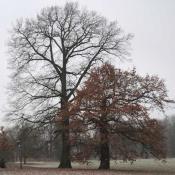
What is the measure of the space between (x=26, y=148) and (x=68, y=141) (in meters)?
6.48

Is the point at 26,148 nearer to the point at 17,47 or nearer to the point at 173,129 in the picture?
the point at 17,47

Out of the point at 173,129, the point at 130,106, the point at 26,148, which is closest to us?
the point at 130,106

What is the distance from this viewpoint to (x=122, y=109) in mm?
40312

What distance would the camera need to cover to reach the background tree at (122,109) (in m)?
41.0

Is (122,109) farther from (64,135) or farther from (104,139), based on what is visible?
(64,135)

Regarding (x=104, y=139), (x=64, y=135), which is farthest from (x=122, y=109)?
(x=64, y=135)

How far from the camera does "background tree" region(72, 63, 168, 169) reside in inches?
1614

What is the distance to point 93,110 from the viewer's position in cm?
4125

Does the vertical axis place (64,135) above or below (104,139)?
above

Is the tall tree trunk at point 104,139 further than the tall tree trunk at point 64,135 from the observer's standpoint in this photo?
No

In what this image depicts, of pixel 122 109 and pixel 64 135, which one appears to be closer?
pixel 122 109

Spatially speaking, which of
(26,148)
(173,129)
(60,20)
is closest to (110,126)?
(26,148)

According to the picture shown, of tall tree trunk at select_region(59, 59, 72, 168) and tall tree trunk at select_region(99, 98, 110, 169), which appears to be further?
tall tree trunk at select_region(59, 59, 72, 168)

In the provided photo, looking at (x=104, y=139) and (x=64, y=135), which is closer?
(x=104, y=139)
